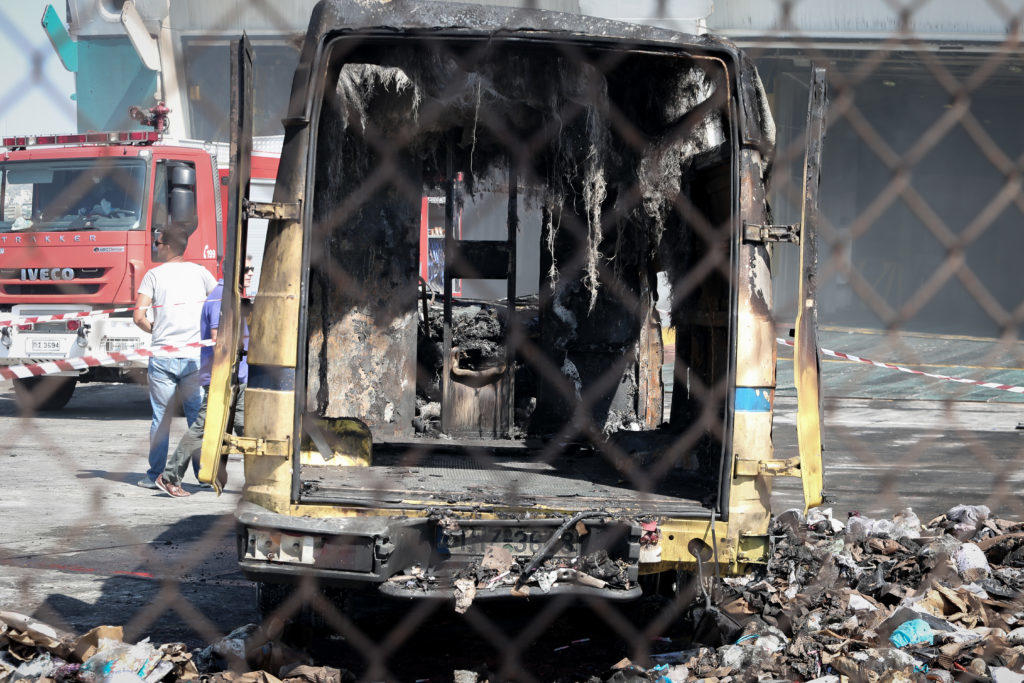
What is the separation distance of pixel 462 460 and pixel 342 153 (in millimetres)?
1651

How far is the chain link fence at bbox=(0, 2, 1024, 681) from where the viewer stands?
336cm

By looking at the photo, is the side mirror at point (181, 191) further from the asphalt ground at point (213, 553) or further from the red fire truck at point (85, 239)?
the asphalt ground at point (213, 553)

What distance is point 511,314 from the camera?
215 inches

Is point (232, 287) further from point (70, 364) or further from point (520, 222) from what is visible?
point (70, 364)

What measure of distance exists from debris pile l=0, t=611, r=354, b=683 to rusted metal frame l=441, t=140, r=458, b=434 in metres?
2.10

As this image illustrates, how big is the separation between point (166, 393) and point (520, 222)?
309 cm

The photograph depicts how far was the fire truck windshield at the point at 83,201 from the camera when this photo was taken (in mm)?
9938

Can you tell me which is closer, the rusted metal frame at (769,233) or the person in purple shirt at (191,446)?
the rusted metal frame at (769,233)

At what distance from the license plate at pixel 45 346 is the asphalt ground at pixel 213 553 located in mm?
751

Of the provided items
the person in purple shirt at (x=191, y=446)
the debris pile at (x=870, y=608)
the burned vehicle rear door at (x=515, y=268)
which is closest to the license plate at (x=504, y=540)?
the burned vehicle rear door at (x=515, y=268)

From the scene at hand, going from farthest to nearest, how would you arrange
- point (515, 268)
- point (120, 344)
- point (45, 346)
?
point (45, 346) → point (120, 344) → point (515, 268)

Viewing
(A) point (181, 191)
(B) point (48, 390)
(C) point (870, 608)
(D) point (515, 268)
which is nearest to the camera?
(C) point (870, 608)

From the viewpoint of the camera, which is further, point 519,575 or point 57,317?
point 57,317

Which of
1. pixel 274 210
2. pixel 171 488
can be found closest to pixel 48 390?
pixel 171 488
